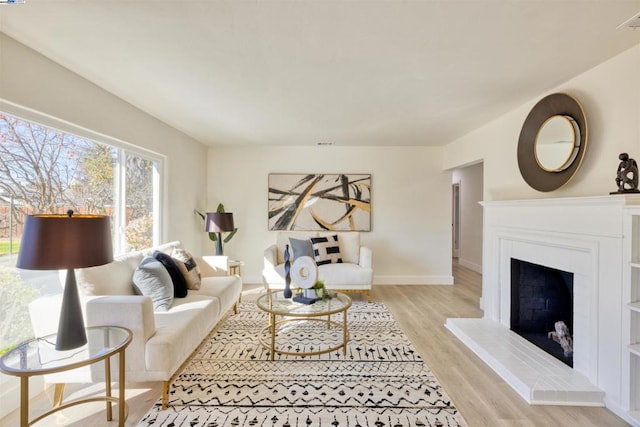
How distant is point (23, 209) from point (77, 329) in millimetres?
1062

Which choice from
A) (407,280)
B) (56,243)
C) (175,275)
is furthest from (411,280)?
(56,243)

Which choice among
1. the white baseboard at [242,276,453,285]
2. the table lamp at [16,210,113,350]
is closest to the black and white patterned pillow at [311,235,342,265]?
the white baseboard at [242,276,453,285]

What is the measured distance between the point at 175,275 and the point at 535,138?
3599 millimetres

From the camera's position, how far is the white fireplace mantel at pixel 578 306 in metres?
1.96

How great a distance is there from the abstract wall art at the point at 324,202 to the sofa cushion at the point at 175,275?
2.35m

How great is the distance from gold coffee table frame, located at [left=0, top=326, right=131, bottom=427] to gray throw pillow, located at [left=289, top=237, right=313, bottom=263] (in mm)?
2667

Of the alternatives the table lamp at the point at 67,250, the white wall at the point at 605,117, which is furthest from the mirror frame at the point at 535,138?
the table lamp at the point at 67,250

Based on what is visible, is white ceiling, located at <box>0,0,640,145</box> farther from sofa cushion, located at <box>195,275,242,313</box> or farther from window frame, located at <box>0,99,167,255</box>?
sofa cushion, located at <box>195,275,242,313</box>

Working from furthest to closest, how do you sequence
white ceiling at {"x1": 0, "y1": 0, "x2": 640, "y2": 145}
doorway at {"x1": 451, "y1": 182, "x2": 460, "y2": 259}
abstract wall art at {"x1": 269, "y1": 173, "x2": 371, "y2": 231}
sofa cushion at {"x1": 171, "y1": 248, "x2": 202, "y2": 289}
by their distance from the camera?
doorway at {"x1": 451, "y1": 182, "x2": 460, "y2": 259} → abstract wall art at {"x1": 269, "y1": 173, "x2": 371, "y2": 231} → sofa cushion at {"x1": 171, "y1": 248, "x2": 202, "y2": 289} → white ceiling at {"x1": 0, "y1": 0, "x2": 640, "y2": 145}

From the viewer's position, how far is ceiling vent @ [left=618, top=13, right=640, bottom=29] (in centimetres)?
167

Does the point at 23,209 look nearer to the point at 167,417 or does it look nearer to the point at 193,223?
the point at 167,417

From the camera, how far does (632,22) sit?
1718 mm

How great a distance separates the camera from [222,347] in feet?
9.18

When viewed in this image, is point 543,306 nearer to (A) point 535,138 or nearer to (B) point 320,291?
(A) point 535,138
